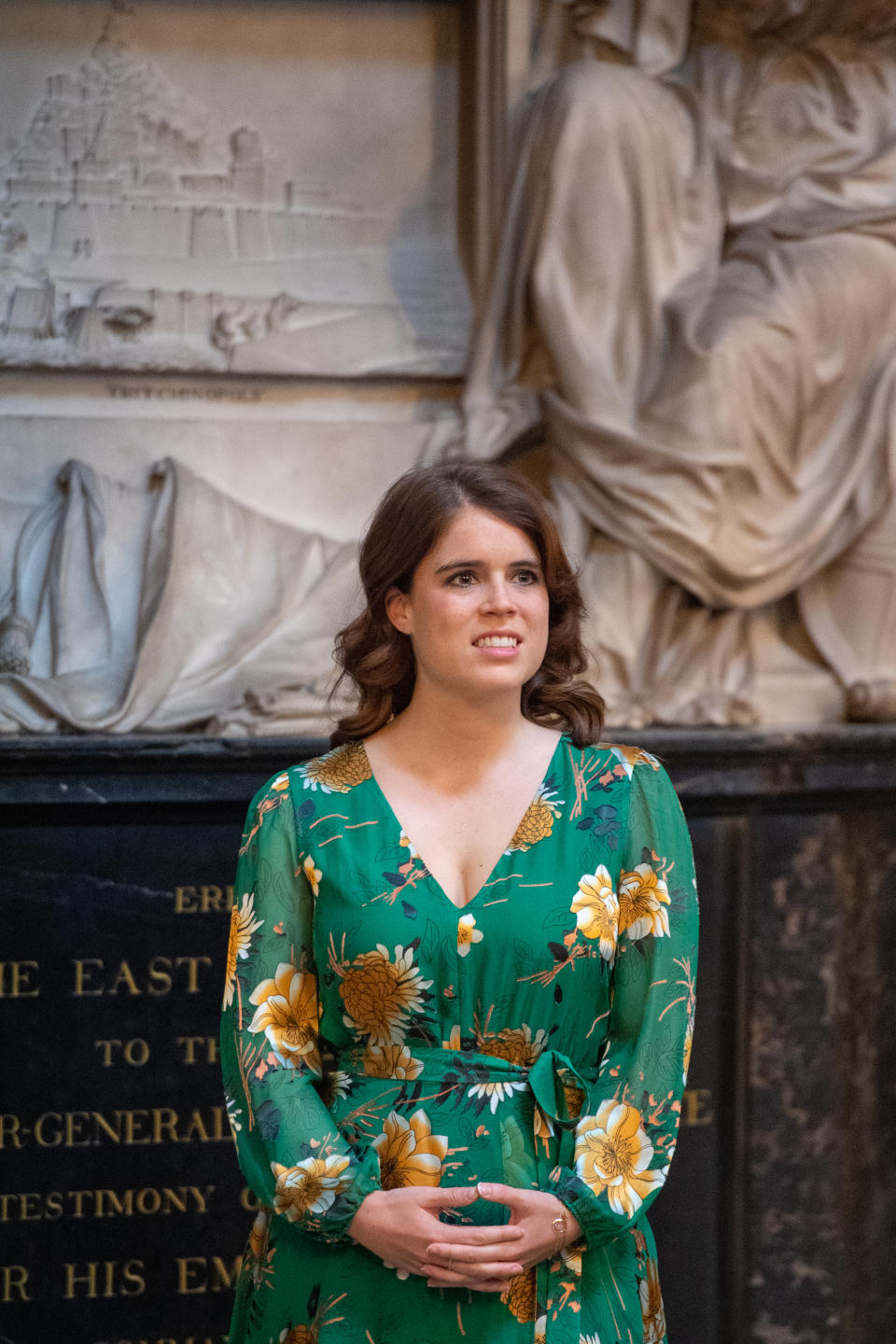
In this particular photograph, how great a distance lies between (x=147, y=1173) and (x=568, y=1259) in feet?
5.88

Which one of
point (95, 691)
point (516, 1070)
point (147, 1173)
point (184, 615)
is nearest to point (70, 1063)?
point (147, 1173)

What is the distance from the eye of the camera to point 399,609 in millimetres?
1859

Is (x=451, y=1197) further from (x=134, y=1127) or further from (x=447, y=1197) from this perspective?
(x=134, y=1127)

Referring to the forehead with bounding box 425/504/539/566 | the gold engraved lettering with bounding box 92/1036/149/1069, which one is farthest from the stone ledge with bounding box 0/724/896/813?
the forehead with bounding box 425/504/539/566

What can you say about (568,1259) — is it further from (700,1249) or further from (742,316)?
(742,316)

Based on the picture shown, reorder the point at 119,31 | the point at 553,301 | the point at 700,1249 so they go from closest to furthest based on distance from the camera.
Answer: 1. the point at 700,1249
2. the point at 553,301
3. the point at 119,31

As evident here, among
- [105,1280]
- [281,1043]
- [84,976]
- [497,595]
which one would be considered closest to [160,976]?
[84,976]

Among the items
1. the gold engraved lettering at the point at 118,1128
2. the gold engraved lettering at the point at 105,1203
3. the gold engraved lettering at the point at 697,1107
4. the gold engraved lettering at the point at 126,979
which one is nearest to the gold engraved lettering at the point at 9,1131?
the gold engraved lettering at the point at 118,1128

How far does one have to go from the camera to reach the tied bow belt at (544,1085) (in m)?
1.66

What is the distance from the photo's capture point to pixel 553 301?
12.1 feet

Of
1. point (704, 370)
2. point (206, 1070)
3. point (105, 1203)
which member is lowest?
point (105, 1203)

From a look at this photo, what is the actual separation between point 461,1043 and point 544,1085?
0.11 m

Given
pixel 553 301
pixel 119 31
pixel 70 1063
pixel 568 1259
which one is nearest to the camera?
pixel 568 1259

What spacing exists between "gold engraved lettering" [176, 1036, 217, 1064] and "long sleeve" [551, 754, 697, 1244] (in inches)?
65.2
